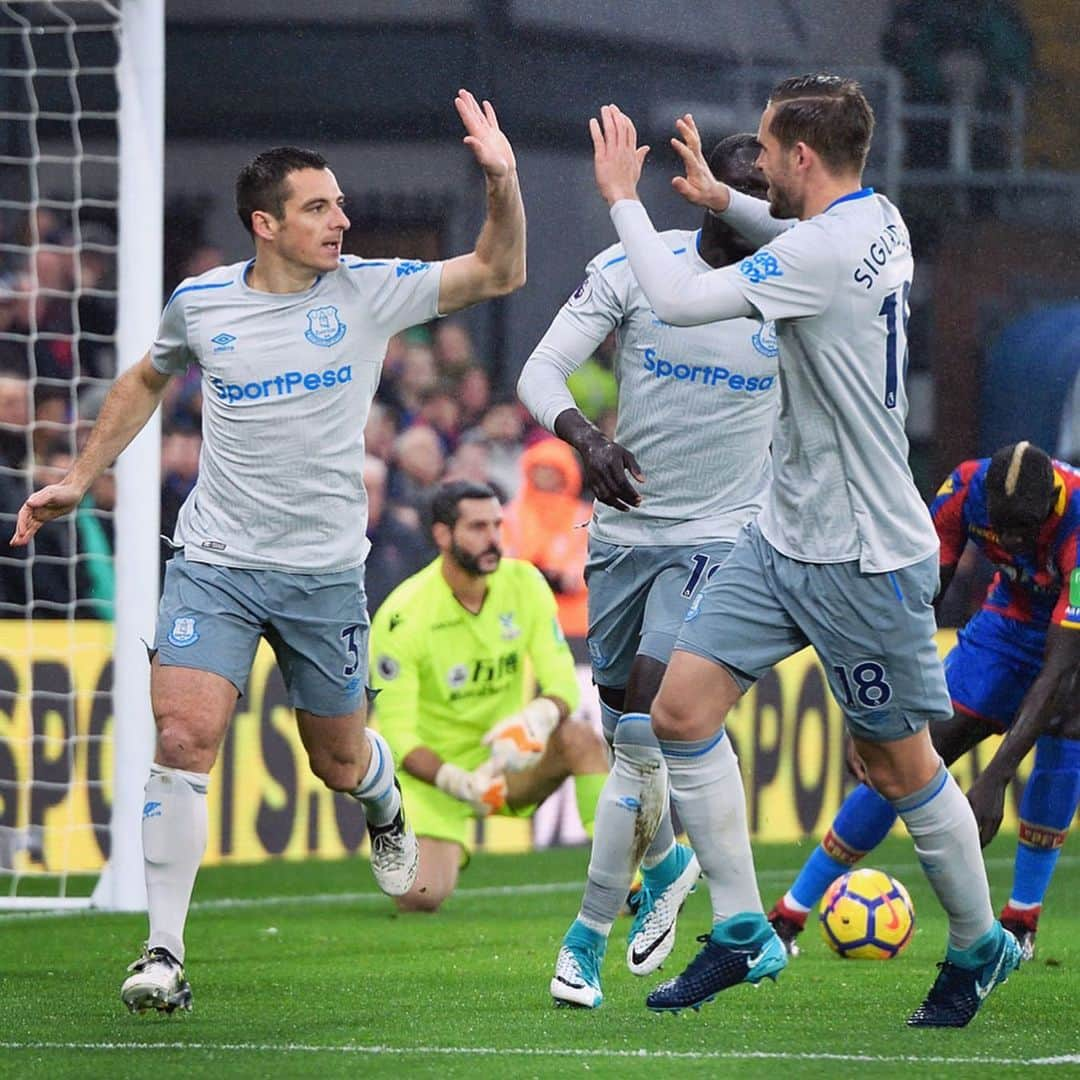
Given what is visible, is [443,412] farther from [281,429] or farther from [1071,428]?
[281,429]

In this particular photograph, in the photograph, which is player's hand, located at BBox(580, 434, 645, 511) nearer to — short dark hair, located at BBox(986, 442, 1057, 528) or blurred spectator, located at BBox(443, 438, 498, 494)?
short dark hair, located at BBox(986, 442, 1057, 528)

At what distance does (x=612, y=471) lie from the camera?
5.52 metres

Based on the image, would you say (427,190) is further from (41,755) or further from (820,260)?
(820,260)

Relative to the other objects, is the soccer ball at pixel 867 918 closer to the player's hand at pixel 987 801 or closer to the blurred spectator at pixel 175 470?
the player's hand at pixel 987 801

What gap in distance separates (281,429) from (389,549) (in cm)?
626

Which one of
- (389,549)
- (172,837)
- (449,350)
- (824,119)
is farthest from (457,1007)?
(449,350)

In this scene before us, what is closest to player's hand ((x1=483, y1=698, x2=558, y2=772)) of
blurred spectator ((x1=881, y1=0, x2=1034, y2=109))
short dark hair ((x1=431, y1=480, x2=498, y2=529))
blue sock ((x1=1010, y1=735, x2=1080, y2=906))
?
short dark hair ((x1=431, y1=480, x2=498, y2=529))

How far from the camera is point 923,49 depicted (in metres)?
13.3

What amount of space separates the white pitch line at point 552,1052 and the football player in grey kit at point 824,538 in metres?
0.27

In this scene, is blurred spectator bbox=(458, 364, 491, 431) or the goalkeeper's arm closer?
the goalkeeper's arm

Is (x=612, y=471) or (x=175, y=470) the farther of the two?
(x=175, y=470)

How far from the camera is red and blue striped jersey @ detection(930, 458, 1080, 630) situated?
→ 6.98 metres

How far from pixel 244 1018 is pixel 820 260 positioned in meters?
2.31

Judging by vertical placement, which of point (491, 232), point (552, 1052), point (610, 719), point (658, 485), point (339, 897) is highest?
point (491, 232)
